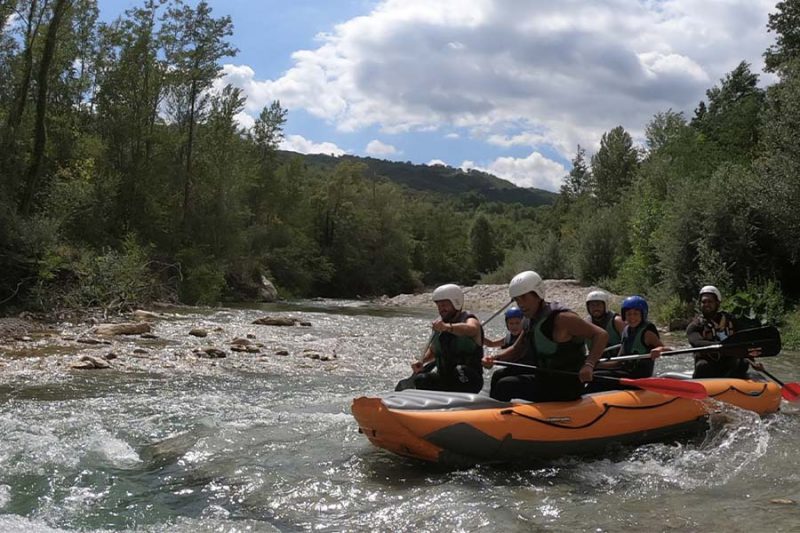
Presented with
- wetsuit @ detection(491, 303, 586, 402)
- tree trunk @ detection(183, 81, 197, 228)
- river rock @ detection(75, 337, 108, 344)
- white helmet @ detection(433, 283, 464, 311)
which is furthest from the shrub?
tree trunk @ detection(183, 81, 197, 228)

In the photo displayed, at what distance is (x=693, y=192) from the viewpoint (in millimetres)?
18172

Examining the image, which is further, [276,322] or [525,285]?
[276,322]

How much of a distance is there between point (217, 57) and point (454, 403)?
24217 millimetres

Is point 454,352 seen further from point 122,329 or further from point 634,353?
point 122,329

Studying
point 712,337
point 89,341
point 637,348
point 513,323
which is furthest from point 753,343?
point 89,341

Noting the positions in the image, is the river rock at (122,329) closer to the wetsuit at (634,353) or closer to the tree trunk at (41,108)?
the tree trunk at (41,108)

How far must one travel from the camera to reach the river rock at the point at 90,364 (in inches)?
347

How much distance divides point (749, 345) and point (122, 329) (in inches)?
387

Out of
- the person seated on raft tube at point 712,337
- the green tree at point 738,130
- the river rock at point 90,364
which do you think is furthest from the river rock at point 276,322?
the green tree at point 738,130

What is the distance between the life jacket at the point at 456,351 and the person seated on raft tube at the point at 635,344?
1.42m

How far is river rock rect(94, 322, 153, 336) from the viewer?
11.9 meters

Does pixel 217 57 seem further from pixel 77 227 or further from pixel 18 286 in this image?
pixel 18 286

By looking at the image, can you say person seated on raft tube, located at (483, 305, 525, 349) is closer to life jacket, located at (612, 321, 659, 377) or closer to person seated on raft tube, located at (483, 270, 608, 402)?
life jacket, located at (612, 321, 659, 377)

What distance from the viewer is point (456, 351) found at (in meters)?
5.95
